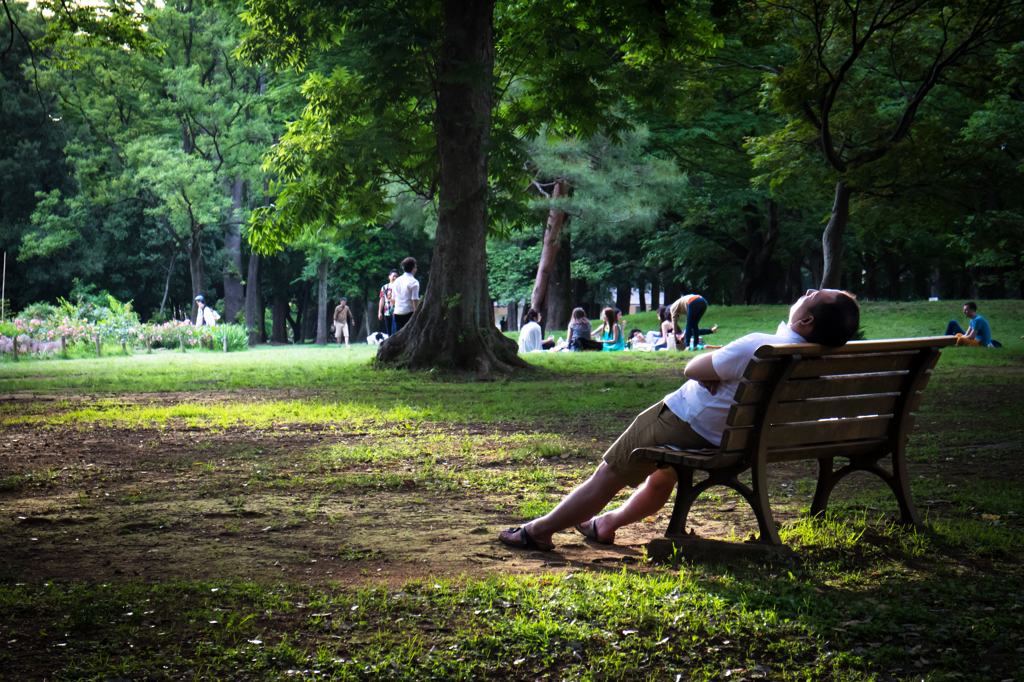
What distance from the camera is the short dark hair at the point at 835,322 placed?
3711mm

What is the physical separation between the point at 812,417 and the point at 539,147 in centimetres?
2190

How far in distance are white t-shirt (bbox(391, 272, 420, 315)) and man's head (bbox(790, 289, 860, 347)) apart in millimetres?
13699

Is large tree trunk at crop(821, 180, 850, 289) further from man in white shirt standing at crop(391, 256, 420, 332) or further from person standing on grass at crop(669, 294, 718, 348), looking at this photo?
man in white shirt standing at crop(391, 256, 420, 332)

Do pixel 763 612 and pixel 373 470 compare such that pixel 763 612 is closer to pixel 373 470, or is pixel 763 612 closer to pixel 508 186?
pixel 373 470

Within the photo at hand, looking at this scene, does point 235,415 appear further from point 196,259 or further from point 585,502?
point 196,259

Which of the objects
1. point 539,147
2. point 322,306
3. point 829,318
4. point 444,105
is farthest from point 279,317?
point 829,318

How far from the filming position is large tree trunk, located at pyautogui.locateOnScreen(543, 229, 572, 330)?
100 feet

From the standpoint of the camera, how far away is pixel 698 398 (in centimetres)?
392

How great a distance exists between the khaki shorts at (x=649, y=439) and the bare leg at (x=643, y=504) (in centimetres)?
16

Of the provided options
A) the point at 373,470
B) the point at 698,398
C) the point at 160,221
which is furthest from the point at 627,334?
the point at 698,398

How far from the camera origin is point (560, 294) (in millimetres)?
31500

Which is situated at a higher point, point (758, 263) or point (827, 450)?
point (758, 263)

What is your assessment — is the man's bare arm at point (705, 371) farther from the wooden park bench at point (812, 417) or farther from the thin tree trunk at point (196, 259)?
the thin tree trunk at point (196, 259)

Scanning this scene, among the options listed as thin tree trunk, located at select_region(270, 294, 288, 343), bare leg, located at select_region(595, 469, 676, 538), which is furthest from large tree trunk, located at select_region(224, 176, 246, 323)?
bare leg, located at select_region(595, 469, 676, 538)
